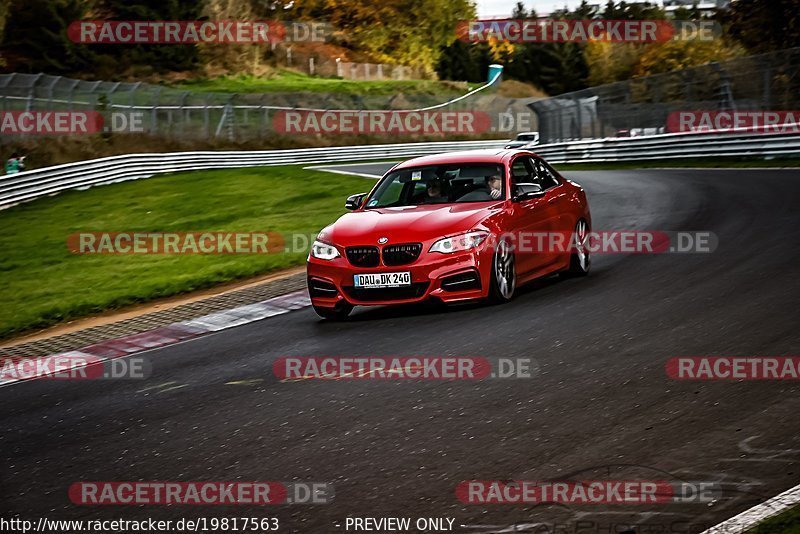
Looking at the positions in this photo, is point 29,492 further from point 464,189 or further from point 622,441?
point 464,189

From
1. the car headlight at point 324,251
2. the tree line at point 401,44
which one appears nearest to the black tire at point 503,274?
the car headlight at point 324,251

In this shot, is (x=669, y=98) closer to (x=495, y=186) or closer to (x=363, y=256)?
(x=495, y=186)

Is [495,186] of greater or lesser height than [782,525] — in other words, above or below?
above

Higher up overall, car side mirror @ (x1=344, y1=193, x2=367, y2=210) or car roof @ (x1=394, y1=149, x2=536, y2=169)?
car roof @ (x1=394, y1=149, x2=536, y2=169)

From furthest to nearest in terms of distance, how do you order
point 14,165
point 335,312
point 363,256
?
point 14,165 < point 335,312 < point 363,256

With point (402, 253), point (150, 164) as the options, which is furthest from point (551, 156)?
point (402, 253)

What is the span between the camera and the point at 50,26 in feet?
216

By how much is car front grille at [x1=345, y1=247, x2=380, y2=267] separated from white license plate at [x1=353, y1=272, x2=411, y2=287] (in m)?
0.12

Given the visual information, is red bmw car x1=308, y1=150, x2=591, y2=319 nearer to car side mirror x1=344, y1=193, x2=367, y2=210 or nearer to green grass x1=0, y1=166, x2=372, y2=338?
car side mirror x1=344, y1=193, x2=367, y2=210

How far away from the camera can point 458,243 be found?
1047cm

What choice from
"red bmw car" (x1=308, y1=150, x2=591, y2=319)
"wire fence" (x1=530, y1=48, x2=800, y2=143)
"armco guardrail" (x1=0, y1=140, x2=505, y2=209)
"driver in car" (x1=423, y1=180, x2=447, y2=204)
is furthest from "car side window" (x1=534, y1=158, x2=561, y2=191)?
"armco guardrail" (x1=0, y1=140, x2=505, y2=209)

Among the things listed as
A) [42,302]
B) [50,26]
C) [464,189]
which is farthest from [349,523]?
[50,26]

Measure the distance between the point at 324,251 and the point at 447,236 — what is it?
1291mm

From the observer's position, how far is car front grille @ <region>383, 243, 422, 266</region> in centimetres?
1045
